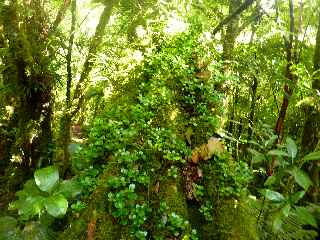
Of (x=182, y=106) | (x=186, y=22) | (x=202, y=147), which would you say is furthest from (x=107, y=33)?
(x=202, y=147)

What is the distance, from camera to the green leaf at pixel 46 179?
2.53 m

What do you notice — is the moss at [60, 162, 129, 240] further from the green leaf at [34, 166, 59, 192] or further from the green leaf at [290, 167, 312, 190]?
the green leaf at [290, 167, 312, 190]

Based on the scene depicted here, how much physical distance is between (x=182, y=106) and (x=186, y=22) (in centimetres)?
143

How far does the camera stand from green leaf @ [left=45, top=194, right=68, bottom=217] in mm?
2326

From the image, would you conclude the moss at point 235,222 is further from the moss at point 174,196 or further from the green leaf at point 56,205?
the green leaf at point 56,205

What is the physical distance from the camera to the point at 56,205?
2359 mm

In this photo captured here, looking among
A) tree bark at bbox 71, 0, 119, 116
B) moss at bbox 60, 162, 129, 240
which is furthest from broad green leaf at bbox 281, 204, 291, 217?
tree bark at bbox 71, 0, 119, 116

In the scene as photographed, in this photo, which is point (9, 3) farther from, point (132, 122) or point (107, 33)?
point (132, 122)

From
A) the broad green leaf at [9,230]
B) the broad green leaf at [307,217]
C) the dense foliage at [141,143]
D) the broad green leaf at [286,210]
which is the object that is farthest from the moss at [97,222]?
the broad green leaf at [307,217]

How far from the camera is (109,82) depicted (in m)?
4.18

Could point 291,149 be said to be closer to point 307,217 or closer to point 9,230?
point 307,217

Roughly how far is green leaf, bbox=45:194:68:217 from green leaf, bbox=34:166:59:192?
4.9 inches

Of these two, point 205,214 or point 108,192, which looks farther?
point 205,214

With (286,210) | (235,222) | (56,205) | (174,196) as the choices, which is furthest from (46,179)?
(286,210)
